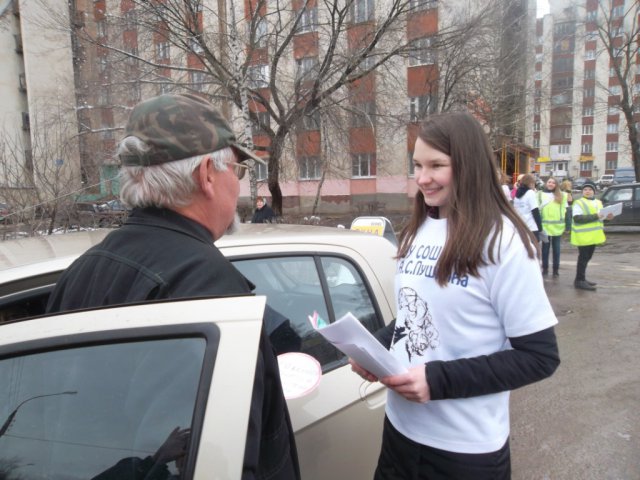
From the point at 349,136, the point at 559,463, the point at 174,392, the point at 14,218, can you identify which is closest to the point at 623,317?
the point at 559,463

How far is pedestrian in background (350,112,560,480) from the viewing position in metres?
1.24

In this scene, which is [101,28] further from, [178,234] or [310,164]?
[178,234]

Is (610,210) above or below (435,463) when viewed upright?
above

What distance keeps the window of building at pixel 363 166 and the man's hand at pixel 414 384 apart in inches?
971

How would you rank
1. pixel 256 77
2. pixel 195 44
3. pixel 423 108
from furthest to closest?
pixel 423 108 → pixel 256 77 → pixel 195 44

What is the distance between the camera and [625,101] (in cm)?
2375

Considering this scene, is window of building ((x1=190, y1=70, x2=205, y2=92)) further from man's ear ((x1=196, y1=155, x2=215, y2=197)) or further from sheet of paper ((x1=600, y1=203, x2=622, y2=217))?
man's ear ((x1=196, y1=155, x2=215, y2=197))

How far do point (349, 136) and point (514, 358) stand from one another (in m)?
15.7

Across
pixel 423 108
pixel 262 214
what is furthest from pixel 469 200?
pixel 423 108

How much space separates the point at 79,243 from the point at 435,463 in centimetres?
177

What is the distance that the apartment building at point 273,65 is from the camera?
12.4 meters

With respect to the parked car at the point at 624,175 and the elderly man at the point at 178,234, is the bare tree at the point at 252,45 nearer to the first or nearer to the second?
the elderly man at the point at 178,234

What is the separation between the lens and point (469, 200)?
4.48 ft

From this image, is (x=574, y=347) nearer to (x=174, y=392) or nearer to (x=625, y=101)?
(x=174, y=392)
